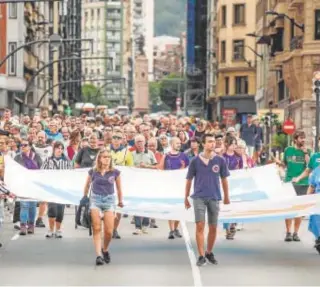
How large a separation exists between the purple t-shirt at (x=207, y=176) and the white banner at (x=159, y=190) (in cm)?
139

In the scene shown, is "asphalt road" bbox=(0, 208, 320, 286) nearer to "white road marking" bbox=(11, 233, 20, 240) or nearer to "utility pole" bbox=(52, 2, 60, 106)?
"white road marking" bbox=(11, 233, 20, 240)

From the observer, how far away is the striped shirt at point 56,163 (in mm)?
20734

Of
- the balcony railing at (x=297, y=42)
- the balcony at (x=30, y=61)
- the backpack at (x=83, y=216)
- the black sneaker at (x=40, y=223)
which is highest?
the balcony railing at (x=297, y=42)

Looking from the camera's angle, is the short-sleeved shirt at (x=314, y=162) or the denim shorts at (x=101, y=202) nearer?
the denim shorts at (x=101, y=202)

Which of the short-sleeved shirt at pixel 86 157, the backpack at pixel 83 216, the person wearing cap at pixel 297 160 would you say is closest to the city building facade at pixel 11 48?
the backpack at pixel 83 216

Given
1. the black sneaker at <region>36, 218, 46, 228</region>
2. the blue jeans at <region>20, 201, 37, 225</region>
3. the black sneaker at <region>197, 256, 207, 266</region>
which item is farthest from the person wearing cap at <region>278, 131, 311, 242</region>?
the black sneaker at <region>36, 218, 46, 228</region>

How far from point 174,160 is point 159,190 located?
1.44 meters

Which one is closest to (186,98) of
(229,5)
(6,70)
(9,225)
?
(229,5)

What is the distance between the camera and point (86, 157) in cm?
2142

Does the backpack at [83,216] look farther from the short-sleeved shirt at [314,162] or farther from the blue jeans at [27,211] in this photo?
the short-sleeved shirt at [314,162]

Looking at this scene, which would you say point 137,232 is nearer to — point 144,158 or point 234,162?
point 144,158

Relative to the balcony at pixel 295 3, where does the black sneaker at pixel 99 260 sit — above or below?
below

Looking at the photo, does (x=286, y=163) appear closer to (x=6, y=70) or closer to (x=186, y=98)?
(x=6, y=70)

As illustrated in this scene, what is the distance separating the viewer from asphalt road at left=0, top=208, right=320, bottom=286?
49.6 feet
